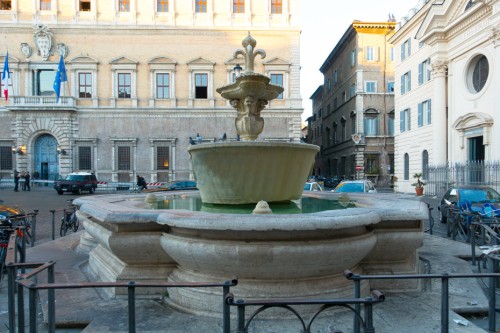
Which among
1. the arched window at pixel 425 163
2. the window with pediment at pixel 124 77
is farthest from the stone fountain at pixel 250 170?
the window with pediment at pixel 124 77

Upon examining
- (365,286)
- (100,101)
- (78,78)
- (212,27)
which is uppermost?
(212,27)

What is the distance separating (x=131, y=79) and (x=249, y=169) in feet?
114

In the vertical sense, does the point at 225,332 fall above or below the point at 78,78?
below

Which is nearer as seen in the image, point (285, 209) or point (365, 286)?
point (365, 286)

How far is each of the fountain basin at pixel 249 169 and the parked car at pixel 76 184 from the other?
26.3 metres

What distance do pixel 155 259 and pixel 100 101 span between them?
36.1 metres

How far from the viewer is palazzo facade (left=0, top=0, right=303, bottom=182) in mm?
36562

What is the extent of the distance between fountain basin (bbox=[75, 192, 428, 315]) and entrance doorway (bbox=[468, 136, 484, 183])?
71.1 ft

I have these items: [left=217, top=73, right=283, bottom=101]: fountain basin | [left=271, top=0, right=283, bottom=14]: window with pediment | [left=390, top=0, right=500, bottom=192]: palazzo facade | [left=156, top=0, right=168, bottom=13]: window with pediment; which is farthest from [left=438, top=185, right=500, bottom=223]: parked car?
[left=156, top=0, right=168, bottom=13]: window with pediment

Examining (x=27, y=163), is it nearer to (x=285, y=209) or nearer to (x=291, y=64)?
(x=291, y=64)

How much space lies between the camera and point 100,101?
37250 mm

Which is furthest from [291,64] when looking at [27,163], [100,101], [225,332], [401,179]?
[225,332]

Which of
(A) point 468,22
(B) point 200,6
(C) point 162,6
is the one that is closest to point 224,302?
(A) point 468,22

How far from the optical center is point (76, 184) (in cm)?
2948
